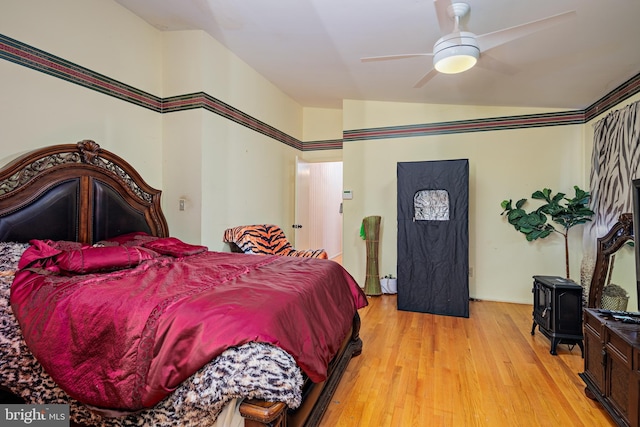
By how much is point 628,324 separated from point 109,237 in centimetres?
Answer: 374

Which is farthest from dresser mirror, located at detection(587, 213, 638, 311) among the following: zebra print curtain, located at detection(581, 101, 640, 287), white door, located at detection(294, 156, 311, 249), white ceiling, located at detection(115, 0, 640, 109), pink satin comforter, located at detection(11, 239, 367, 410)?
white door, located at detection(294, 156, 311, 249)

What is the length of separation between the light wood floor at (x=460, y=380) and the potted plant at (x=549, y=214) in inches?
47.8

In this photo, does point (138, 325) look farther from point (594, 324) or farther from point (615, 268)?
point (615, 268)

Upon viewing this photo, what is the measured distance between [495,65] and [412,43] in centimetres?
86

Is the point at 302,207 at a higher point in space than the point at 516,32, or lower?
lower

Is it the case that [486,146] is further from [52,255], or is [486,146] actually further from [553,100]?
[52,255]

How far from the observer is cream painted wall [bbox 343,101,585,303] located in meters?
3.99

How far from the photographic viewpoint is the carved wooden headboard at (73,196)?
210cm

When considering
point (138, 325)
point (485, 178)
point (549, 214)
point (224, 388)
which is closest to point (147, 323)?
point (138, 325)

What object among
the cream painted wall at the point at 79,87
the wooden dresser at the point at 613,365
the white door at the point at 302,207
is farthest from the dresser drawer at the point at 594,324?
the cream painted wall at the point at 79,87

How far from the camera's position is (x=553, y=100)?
3.67m

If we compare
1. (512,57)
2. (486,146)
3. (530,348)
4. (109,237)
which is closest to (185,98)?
(109,237)

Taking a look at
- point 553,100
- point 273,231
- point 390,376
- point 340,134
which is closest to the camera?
point 390,376

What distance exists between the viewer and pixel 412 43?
9.05ft
